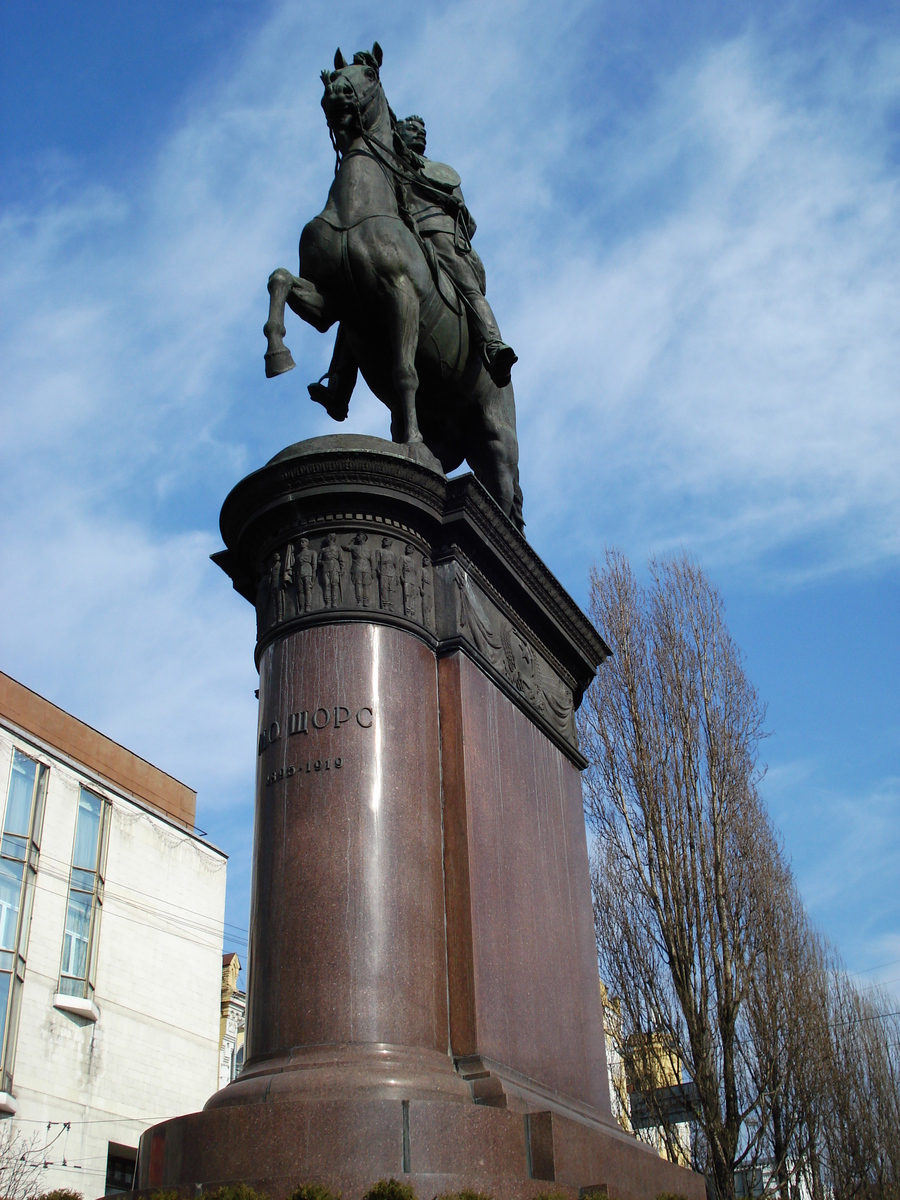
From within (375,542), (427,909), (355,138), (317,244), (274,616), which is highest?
(355,138)

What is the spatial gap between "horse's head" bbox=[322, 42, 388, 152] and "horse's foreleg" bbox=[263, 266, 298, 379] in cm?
155

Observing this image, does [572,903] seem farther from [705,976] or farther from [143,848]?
[143,848]

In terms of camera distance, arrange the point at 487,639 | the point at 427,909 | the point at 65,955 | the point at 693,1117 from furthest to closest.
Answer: the point at 65,955
the point at 693,1117
the point at 487,639
the point at 427,909

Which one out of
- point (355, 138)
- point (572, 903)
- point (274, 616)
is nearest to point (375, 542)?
point (274, 616)

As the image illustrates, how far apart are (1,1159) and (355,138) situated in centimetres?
2574

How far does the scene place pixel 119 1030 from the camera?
106 feet

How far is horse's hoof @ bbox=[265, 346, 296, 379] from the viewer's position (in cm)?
818

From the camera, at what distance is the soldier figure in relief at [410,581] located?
7438mm

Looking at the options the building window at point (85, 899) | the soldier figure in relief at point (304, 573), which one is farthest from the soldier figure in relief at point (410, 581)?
the building window at point (85, 899)

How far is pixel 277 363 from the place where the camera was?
8.20m

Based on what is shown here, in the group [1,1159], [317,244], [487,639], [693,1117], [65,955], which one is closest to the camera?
[487,639]

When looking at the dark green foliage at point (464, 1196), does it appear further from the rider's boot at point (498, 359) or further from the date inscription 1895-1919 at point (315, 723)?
the rider's boot at point (498, 359)

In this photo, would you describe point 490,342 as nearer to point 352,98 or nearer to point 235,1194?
point 352,98

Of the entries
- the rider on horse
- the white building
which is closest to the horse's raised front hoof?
the rider on horse
